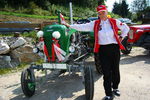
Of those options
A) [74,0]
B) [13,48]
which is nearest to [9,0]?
[74,0]

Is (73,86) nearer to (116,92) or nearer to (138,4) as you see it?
(116,92)

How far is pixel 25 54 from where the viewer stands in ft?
27.6

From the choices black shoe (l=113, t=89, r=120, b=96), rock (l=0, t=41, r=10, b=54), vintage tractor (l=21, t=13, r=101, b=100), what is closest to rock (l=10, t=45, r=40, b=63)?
rock (l=0, t=41, r=10, b=54)

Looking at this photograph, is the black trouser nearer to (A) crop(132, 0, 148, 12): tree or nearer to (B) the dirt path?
(B) the dirt path

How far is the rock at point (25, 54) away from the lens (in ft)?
27.6

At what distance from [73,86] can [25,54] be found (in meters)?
3.21

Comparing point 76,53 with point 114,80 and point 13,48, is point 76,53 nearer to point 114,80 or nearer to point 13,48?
point 114,80

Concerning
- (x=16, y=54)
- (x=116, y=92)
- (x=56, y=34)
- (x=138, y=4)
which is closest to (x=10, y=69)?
(x=16, y=54)

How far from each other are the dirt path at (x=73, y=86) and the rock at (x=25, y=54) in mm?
1223

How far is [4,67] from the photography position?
8016 mm

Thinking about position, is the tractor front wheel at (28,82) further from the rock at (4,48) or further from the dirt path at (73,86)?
the rock at (4,48)

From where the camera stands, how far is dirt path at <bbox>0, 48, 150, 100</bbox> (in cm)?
516

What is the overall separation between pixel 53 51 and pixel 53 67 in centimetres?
36

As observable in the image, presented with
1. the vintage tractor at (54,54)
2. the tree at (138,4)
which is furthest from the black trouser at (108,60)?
the tree at (138,4)
